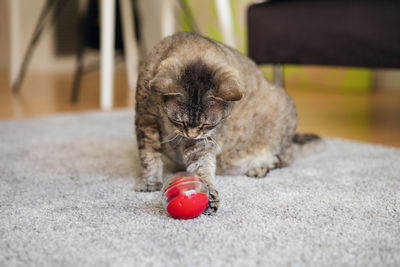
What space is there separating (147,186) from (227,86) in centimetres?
39

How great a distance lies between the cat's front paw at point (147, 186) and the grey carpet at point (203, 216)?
1.1 inches

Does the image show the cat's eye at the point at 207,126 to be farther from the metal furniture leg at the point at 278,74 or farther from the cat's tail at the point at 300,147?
the metal furniture leg at the point at 278,74

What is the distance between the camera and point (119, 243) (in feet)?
2.97

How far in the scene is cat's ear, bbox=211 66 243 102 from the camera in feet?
3.65

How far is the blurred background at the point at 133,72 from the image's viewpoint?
2604 mm

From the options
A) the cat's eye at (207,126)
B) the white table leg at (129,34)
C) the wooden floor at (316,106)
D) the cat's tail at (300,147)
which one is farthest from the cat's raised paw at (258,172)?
the white table leg at (129,34)

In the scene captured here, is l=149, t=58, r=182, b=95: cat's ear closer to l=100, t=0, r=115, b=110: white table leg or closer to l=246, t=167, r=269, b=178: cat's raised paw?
l=246, t=167, r=269, b=178: cat's raised paw

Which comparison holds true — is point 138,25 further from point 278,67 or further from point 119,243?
point 119,243

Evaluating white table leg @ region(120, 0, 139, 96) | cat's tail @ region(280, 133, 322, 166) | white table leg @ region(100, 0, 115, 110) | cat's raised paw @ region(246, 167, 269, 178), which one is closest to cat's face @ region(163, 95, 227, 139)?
cat's raised paw @ region(246, 167, 269, 178)

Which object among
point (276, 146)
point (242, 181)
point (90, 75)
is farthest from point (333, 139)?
point (90, 75)

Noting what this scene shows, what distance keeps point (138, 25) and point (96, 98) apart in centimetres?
86

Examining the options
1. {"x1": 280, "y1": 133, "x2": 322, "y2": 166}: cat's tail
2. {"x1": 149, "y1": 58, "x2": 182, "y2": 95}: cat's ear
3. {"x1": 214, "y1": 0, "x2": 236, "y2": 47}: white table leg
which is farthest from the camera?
{"x1": 214, "y1": 0, "x2": 236, "y2": 47}: white table leg

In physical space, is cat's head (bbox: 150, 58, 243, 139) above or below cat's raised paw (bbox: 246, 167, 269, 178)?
above

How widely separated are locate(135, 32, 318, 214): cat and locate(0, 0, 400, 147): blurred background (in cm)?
69
